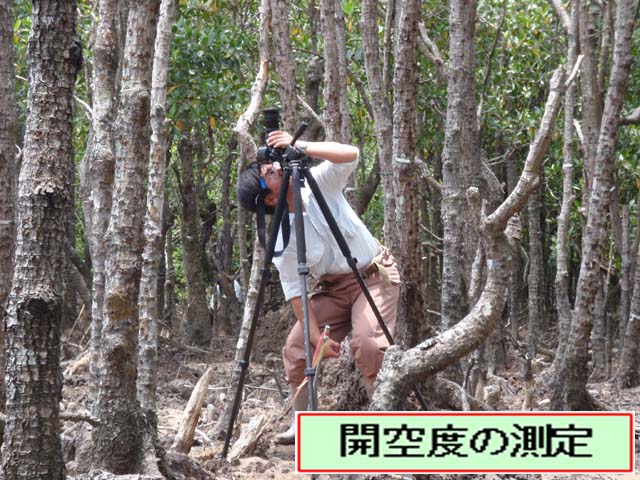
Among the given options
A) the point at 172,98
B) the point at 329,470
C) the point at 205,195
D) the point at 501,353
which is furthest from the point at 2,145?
the point at 205,195

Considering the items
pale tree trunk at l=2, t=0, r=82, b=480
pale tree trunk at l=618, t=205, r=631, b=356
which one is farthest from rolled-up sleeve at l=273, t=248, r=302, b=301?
pale tree trunk at l=618, t=205, r=631, b=356

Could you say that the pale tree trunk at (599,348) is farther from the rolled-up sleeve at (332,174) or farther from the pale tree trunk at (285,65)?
the rolled-up sleeve at (332,174)

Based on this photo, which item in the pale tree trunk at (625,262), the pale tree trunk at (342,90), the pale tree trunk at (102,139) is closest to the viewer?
the pale tree trunk at (102,139)

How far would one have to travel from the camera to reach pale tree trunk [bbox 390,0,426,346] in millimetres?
4836

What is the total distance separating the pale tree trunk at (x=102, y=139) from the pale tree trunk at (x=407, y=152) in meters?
1.59

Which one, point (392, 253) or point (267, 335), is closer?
point (392, 253)

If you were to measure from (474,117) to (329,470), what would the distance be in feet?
14.3

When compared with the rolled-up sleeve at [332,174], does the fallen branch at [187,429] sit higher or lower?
lower

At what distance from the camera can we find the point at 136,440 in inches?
148

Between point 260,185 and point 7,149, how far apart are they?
4.11 feet

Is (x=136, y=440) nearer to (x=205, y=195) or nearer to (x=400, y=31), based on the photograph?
(x=400, y=31)

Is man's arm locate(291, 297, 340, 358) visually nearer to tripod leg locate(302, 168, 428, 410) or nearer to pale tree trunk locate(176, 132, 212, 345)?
tripod leg locate(302, 168, 428, 410)

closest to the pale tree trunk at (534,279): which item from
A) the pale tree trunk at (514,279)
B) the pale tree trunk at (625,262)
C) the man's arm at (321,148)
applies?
the pale tree trunk at (514,279)

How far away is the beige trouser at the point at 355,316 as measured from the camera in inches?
171
